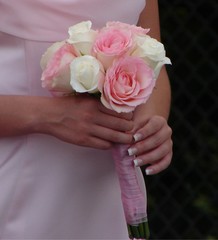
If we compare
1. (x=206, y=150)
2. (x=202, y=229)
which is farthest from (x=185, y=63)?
(x=202, y=229)

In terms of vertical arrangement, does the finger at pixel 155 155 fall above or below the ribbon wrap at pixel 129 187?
above

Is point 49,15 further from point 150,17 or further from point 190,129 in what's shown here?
point 190,129

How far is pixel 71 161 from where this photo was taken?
7.07ft

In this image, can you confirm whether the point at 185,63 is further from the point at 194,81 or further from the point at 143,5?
the point at 143,5

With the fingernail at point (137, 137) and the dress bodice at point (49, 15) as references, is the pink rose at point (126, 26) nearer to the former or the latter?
the dress bodice at point (49, 15)

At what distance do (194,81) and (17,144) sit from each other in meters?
2.48

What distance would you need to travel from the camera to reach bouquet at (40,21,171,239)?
200cm

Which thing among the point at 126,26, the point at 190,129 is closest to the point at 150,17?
the point at 126,26

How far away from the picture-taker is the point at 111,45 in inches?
80.4

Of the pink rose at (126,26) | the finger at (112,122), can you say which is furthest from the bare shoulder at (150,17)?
the finger at (112,122)

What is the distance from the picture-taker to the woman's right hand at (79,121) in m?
2.06

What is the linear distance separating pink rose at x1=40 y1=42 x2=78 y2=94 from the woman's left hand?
213 mm

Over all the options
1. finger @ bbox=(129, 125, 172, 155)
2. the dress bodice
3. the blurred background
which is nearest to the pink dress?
the dress bodice

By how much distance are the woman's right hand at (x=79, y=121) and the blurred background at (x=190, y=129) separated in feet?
7.87
